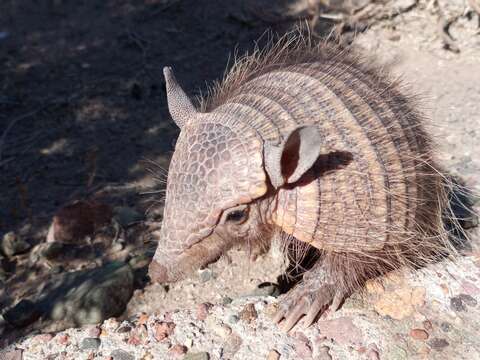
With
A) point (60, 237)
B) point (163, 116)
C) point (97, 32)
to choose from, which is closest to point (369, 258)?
point (60, 237)

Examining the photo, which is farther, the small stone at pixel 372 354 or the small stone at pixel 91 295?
the small stone at pixel 91 295

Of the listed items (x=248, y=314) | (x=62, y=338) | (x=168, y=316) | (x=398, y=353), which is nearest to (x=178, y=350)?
(x=168, y=316)

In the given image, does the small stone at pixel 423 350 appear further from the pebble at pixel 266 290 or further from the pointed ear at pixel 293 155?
the pointed ear at pixel 293 155

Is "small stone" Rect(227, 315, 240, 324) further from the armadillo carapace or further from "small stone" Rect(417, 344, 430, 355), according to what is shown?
Result: "small stone" Rect(417, 344, 430, 355)

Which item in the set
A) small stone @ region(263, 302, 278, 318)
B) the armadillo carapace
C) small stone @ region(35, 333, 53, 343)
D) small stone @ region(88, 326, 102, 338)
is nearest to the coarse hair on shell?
the armadillo carapace

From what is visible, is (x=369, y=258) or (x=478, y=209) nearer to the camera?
(x=369, y=258)

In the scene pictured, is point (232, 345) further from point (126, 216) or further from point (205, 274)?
point (126, 216)

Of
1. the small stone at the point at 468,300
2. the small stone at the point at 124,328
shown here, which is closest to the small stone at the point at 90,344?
the small stone at the point at 124,328

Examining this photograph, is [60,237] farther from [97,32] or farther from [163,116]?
[97,32]
